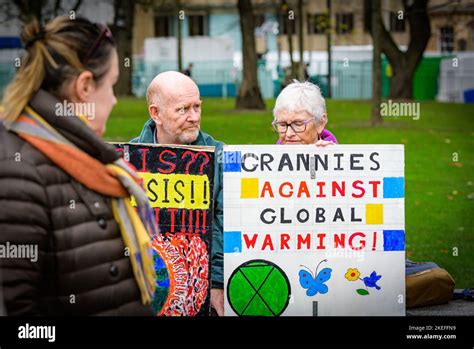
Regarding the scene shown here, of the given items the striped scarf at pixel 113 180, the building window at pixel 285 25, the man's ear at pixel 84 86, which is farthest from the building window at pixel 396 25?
the man's ear at pixel 84 86

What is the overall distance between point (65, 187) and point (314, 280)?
6.12ft

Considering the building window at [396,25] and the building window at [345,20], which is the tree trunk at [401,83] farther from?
the building window at [396,25]

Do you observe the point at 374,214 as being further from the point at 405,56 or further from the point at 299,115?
the point at 405,56

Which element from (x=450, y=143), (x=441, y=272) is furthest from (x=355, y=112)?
(x=441, y=272)

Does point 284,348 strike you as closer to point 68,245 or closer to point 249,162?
point 249,162

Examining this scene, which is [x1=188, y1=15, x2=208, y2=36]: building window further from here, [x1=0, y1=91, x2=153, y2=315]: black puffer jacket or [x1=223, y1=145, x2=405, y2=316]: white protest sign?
[x1=0, y1=91, x2=153, y2=315]: black puffer jacket

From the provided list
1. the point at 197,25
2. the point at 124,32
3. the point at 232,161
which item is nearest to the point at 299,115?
the point at 232,161

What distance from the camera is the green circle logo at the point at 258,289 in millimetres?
4977

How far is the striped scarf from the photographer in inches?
132

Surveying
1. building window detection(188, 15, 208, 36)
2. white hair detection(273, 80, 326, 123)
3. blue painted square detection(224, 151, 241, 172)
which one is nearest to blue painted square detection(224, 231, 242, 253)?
blue painted square detection(224, 151, 241, 172)

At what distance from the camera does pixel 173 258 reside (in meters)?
4.93

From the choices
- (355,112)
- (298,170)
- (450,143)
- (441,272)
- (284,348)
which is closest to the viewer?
(284,348)

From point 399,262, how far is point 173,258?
1.02 m

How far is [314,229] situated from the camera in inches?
195
